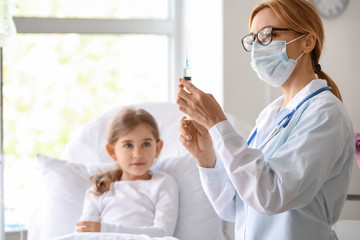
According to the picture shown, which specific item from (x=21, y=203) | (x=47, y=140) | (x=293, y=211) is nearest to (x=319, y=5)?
(x=293, y=211)

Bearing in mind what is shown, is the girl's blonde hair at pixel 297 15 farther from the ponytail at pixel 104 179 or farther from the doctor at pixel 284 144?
the ponytail at pixel 104 179

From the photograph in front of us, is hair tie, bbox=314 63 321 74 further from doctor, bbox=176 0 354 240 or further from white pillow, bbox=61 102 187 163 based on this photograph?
white pillow, bbox=61 102 187 163

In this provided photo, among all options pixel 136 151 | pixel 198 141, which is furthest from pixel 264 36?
pixel 136 151

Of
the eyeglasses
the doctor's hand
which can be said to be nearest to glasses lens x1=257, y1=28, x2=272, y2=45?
the eyeglasses

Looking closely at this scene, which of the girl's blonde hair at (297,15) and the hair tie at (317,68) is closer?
the girl's blonde hair at (297,15)

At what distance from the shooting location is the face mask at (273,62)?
4.79 feet

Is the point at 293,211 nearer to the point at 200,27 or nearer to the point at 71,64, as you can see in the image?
the point at 200,27

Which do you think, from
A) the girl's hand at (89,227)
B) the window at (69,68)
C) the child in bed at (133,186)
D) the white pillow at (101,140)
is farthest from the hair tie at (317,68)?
the window at (69,68)

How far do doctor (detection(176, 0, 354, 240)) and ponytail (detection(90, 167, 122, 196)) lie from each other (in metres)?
0.79

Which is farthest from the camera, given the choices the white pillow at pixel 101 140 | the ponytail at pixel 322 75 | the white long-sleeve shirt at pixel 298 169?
the white pillow at pixel 101 140

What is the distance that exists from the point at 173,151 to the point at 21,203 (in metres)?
1.02

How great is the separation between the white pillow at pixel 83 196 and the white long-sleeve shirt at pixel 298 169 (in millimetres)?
766

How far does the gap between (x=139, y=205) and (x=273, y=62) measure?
39.4 inches

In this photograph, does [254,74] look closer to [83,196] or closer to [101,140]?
[101,140]
